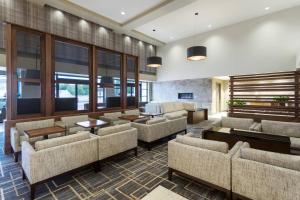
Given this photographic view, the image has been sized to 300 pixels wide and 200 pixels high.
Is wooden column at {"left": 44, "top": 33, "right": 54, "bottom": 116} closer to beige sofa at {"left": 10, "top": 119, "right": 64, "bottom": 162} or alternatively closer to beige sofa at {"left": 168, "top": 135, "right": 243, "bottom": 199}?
beige sofa at {"left": 10, "top": 119, "right": 64, "bottom": 162}

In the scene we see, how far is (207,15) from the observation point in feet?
21.9

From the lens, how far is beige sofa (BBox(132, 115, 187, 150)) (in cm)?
402

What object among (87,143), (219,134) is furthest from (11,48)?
(219,134)

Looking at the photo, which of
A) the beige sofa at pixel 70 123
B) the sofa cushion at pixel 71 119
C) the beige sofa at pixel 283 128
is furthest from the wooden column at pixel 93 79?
the beige sofa at pixel 283 128

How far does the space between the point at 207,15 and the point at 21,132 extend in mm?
7725

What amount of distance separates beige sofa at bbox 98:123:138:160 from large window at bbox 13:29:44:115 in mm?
2693

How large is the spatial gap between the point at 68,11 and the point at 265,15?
821cm

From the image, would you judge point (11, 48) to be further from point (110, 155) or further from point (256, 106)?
point (256, 106)

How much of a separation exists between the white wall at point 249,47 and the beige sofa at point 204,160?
6186mm

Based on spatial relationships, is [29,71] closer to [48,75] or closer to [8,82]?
[48,75]

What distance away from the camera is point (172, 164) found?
2.59 meters

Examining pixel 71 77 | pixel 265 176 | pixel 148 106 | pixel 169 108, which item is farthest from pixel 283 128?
pixel 71 77

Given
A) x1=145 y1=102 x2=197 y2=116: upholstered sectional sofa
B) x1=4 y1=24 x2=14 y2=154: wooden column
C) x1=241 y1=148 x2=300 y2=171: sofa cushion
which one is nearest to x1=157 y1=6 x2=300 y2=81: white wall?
x1=145 y1=102 x2=197 y2=116: upholstered sectional sofa

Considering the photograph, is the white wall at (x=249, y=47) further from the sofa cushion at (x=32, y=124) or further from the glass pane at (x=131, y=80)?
the sofa cushion at (x=32, y=124)
